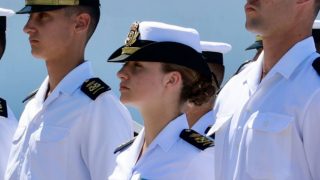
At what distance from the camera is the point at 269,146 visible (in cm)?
225

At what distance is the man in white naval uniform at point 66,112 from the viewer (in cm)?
287

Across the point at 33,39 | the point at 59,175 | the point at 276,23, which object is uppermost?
the point at 276,23

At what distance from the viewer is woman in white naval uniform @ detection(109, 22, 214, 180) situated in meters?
2.60

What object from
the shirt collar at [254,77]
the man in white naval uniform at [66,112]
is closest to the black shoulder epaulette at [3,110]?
the man in white naval uniform at [66,112]

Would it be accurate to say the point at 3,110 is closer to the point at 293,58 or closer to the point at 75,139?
the point at 75,139

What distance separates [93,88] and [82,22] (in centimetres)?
28

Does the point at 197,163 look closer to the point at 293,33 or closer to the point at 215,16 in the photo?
the point at 293,33

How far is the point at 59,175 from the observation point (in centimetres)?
288

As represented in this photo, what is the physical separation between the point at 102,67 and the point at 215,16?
0.88 meters

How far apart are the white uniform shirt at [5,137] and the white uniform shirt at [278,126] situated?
1.15 m

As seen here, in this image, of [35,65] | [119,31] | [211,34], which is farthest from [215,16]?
[35,65]

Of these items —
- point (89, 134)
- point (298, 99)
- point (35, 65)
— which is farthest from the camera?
point (35, 65)

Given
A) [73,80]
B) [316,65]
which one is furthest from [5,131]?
[316,65]

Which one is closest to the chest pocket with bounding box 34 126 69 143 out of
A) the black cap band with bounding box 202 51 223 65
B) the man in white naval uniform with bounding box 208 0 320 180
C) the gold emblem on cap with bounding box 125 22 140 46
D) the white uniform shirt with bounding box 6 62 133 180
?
the white uniform shirt with bounding box 6 62 133 180
